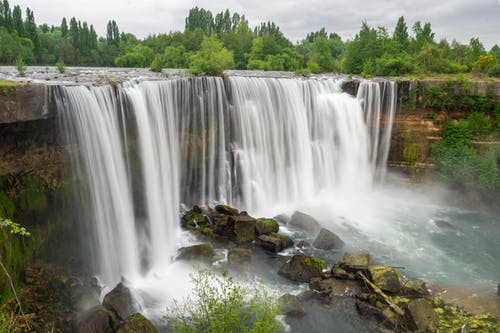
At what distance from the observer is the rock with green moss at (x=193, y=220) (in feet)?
59.1

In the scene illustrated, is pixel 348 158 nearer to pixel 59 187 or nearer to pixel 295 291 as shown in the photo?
pixel 295 291

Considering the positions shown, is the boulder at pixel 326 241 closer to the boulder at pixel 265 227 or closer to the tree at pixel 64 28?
the boulder at pixel 265 227

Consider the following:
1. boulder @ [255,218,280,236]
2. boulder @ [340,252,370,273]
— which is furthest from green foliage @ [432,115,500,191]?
boulder @ [255,218,280,236]

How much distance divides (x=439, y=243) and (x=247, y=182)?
394 inches

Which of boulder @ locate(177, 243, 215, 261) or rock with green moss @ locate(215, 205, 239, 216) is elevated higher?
rock with green moss @ locate(215, 205, 239, 216)

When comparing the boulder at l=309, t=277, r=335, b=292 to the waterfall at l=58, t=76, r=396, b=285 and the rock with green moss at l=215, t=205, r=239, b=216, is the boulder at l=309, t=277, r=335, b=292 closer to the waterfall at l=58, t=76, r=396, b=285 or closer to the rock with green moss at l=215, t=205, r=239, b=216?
the rock with green moss at l=215, t=205, r=239, b=216

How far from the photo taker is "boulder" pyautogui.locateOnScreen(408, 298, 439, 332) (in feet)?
37.0

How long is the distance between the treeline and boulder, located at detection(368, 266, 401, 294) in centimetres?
1351

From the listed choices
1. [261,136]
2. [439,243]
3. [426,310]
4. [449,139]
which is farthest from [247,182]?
[449,139]

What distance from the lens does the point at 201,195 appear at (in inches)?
786

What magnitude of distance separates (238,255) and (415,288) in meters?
6.60

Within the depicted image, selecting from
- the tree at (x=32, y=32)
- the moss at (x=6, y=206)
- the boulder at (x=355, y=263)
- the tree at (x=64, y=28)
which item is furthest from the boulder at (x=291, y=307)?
the tree at (x=64, y=28)

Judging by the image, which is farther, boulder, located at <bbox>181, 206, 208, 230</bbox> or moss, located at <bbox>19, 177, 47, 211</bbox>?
boulder, located at <bbox>181, 206, 208, 230</bbox>

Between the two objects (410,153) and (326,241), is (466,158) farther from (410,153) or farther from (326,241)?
(326,241)
